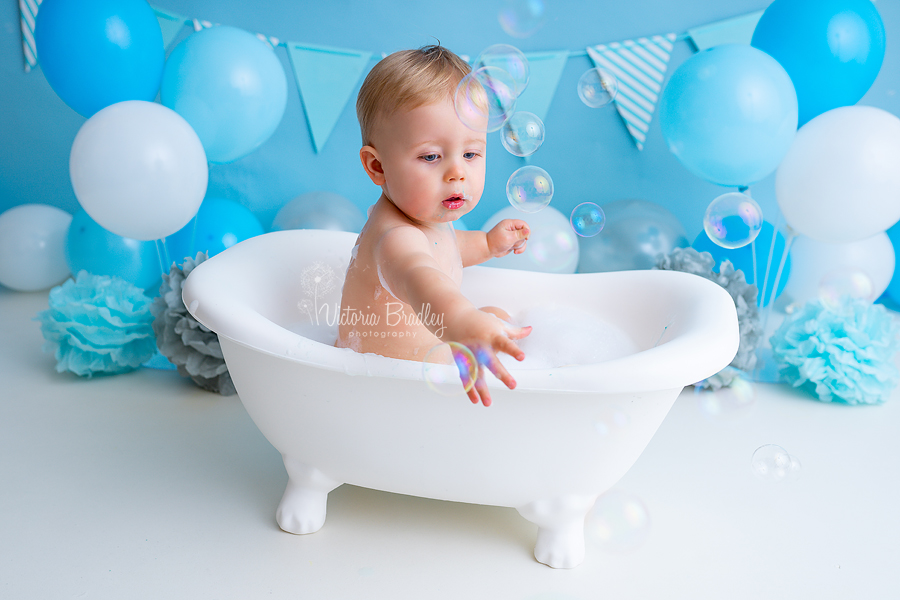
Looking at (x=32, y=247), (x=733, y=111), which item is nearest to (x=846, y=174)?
(x=733, y=111)

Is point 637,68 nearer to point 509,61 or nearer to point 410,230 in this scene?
point 509,61

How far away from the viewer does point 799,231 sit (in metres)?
2.25

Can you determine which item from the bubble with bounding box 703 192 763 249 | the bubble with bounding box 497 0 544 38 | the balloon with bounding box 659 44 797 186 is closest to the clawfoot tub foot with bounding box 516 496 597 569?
the bubble with bounding box 703 192 763 249

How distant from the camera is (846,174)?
6.83 feet

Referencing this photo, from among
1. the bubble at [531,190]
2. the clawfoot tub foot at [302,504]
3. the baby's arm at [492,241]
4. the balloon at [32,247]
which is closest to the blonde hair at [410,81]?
the bubble at [531,190]

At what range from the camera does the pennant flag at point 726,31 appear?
9.36 ft

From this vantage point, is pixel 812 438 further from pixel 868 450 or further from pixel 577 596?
pixel 577 596

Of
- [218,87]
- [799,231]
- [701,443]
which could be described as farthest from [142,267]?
[799,231]

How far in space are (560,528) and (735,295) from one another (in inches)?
45.9

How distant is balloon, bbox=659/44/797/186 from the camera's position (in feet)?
6.84

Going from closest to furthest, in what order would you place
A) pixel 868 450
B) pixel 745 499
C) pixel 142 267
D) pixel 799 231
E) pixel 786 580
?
pixel 786 580
pixel 745 499
pixel 868 450
pixel 799 231
pixel 142 267

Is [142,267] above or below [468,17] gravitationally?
below

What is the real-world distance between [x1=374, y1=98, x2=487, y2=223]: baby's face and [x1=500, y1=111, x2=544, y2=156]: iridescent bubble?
29 centimetres

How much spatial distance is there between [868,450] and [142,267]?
2.54m
